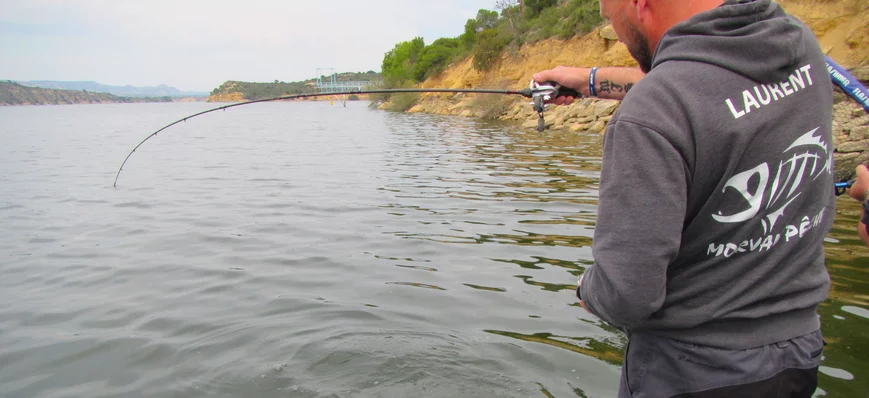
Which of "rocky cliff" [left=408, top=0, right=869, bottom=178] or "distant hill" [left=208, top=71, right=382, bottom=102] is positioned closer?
"rocky cliff" [left=408, top=0, right=869, bottom=178]

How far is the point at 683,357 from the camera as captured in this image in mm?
1603

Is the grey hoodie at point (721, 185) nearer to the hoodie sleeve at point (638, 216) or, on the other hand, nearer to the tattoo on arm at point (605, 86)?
the hoodie sleeve at point (638, 216)

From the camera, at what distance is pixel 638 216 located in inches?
57.0

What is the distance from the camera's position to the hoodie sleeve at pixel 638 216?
142cm

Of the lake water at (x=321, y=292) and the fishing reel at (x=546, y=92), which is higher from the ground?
the fishing reel at (x=546, y=92)

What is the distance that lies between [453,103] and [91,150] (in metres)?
30.8

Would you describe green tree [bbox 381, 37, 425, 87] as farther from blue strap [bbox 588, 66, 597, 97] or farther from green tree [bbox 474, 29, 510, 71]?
blue strap [bbox 588, 66, 597, 97]

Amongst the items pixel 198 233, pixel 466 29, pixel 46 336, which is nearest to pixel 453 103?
pixel 466 29

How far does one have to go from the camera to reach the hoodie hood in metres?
1.45

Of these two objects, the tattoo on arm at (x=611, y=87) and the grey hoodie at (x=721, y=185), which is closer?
the grey hoodie at (x=721, y=185)

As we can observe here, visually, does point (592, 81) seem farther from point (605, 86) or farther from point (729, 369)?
point (729, 369)

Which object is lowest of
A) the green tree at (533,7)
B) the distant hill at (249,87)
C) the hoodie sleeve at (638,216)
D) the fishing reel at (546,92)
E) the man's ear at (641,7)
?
the distant hill at (249,87)

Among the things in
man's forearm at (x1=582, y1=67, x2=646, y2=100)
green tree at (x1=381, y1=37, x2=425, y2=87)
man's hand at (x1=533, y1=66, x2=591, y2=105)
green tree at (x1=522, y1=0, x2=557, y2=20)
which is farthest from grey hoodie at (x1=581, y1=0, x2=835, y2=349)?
green tree at (x1=381, y1=37, x2=425, y2=87)

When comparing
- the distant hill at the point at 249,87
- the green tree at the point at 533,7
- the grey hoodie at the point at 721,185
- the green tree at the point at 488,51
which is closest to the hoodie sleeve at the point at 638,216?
the grey hoodie at the point at 721,185
